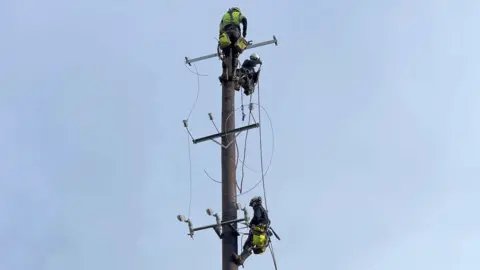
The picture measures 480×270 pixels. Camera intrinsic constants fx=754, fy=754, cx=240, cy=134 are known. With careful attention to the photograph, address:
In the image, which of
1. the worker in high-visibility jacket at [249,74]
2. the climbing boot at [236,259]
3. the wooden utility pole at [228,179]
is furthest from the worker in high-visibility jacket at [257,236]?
the worker in high-visibility jacket at [249,74]

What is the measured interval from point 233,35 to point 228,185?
139 inches

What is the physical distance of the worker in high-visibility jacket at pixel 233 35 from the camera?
52.6 feet

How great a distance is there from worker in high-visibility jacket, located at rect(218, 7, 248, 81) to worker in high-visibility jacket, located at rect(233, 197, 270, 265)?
3407 mm

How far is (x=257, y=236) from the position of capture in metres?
13.7

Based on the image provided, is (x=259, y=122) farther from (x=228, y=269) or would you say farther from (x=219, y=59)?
(x=228, y=269)

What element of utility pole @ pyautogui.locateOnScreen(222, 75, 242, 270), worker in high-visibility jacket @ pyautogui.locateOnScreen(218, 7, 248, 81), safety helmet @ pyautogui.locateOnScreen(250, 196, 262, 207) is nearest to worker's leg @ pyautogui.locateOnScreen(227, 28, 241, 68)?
worker in high-visibility jacket @ pyautogui.locateOnScreen(218, 7, 248, 81)

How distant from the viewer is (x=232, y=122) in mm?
15289

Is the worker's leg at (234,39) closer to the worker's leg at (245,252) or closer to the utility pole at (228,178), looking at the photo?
the utility pole at (228,178)

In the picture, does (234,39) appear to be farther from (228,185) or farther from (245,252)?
(245,252)

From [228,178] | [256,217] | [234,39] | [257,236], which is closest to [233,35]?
[234,39]

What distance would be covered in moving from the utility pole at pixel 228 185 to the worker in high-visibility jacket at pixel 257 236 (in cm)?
15

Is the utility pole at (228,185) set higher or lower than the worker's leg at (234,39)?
lower

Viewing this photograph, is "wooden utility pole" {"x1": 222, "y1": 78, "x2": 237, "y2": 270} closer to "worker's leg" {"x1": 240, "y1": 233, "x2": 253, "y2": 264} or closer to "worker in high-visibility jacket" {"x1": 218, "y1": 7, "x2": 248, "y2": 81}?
"worker's leg" {"x1": 240, "y1": 233, "x2": 253, "y2": 264}

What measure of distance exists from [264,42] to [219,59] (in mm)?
1086
